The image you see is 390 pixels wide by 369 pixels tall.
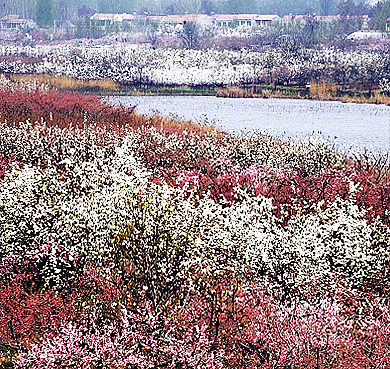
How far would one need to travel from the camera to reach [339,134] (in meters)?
48.2

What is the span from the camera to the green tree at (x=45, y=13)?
163m

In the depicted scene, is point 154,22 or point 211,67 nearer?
point 211,67

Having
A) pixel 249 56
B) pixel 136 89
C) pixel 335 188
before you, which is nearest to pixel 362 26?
pixel 249 56

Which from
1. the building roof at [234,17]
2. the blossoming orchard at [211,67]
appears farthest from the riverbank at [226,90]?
the building roof at [234,17]

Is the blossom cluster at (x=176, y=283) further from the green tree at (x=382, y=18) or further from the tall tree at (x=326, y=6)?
the tall tree at (x=326, y=6)

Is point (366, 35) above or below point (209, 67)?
above

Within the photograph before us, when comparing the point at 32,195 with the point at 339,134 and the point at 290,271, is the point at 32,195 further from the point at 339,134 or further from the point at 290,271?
the point at 339,134

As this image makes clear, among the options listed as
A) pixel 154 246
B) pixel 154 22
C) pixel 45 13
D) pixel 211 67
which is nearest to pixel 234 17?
pixel 154 22

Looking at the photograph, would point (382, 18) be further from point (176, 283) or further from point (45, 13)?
point (176, 283)

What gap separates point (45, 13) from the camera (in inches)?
6471

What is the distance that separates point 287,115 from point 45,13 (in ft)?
390

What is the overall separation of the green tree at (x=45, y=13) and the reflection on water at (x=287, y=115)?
98.4m

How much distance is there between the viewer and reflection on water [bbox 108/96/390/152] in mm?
48031

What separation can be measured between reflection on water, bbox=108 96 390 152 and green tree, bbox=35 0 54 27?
323 feet
